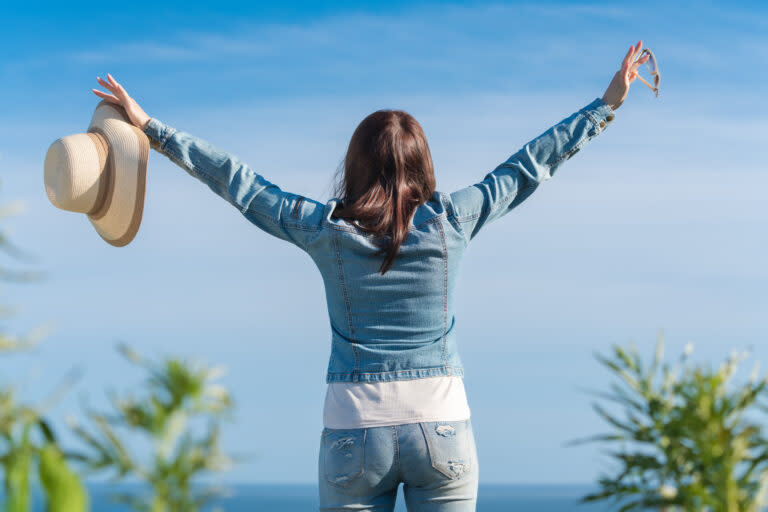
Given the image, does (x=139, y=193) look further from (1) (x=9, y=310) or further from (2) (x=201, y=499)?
(2) (x=201, y=499)

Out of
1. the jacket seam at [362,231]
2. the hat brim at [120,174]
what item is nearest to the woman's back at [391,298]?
the jacket seam at [362,231]

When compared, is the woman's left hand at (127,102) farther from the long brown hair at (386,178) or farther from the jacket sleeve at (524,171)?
the jacket sleeve at (524,171)

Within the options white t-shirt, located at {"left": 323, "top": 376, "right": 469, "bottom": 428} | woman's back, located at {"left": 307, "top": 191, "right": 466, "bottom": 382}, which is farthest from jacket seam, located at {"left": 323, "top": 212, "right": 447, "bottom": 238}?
white t-shirt, located at {"left": 323, "top": 376, "right": 469, "bottom": 428}

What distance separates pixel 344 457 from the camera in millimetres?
2494

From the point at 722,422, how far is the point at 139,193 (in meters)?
2.39

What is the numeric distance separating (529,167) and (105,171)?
1664mm

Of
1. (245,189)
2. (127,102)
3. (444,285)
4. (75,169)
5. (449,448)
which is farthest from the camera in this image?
(75,169)

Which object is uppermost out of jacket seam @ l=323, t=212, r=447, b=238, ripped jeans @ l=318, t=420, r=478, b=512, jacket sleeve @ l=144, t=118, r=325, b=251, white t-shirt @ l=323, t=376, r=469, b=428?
jacket sleeve @ l=144, t=118, r=325, b=251

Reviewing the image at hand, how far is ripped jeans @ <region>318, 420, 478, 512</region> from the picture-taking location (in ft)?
8.12

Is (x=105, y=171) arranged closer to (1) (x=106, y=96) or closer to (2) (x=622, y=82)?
(1) (x=106, y=96)

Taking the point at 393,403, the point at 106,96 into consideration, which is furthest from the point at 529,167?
the point at 106,96

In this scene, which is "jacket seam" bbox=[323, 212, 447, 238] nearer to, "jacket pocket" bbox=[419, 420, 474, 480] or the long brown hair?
the long brown hair

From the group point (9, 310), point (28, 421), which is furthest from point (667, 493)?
point (9, 310)

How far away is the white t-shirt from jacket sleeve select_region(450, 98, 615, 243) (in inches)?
20.9
